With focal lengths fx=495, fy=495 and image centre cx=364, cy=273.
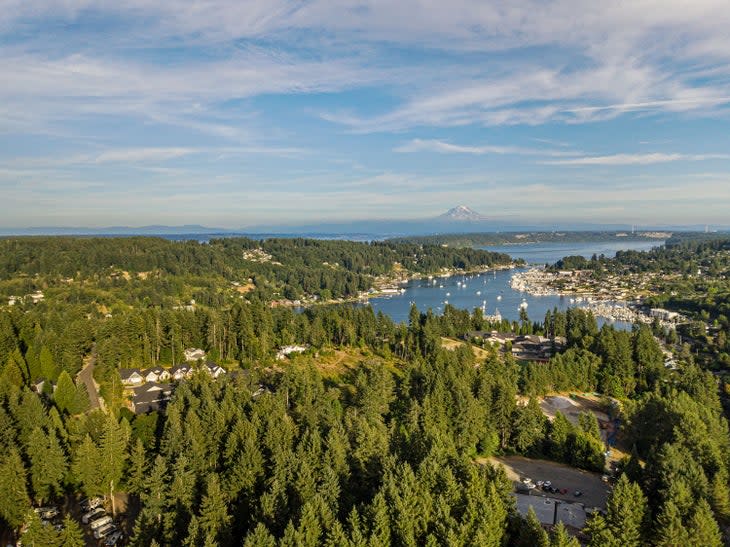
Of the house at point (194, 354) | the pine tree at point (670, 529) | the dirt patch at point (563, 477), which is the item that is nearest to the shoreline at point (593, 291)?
the dirt patch at point (563, 477)

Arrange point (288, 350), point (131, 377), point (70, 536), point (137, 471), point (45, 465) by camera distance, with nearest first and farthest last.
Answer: point (70, 536), point (45, 465), point (137, 471), point (131, 377), point (288, 350)

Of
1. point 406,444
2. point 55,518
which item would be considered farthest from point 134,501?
point 406,444

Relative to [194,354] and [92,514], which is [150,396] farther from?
[92,514]

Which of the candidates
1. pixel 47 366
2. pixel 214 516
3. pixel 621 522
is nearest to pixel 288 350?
pixel 47 366

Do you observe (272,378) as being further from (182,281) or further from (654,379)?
(182,281)

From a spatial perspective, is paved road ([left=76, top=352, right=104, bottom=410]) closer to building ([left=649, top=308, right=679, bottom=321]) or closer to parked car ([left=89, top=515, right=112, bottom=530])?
parked car ([left=89, top=515, right=112, bottom=530])

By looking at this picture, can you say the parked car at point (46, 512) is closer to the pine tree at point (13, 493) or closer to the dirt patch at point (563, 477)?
the pine tree at point (13, 493)

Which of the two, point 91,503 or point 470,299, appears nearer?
point 91,503
